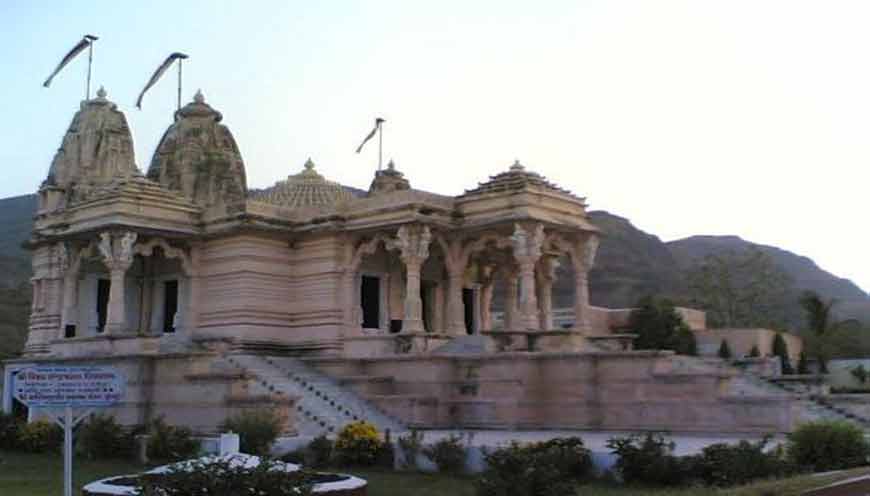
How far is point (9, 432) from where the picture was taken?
25.7 meters

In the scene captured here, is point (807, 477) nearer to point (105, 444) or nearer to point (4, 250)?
point (105, 444)

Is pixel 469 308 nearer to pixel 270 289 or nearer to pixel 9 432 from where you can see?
pixel 270 289

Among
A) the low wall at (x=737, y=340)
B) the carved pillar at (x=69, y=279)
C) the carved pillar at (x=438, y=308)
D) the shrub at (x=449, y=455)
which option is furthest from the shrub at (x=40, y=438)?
the low wall at (x=737, y=340)

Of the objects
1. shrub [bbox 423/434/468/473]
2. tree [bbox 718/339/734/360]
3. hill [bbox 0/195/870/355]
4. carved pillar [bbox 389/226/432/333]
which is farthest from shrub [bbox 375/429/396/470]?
hill [bbox 0/195/870/355]

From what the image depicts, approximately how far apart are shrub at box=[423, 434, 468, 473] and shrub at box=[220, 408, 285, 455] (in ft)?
11.8

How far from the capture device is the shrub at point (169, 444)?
2180 centimetres

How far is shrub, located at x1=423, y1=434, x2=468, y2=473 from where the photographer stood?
1759cm

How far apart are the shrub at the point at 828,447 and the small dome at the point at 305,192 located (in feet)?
67.4

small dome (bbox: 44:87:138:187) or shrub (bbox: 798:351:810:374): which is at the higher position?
small dome (bbox: 44:87:138:187)

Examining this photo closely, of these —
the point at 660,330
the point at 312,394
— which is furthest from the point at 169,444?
the point at 660,330

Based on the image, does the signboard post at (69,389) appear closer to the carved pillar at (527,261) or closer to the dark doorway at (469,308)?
the carved pillar at (527,261)

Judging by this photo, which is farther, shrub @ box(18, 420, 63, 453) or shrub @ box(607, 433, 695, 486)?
shrub @ box(18, 420, 63, 453)

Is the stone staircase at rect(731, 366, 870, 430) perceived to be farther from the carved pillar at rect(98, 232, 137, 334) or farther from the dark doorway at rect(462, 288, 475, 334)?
the carved pillar at rect(98, 232, 137, 334)

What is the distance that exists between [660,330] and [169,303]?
24.6 meters
